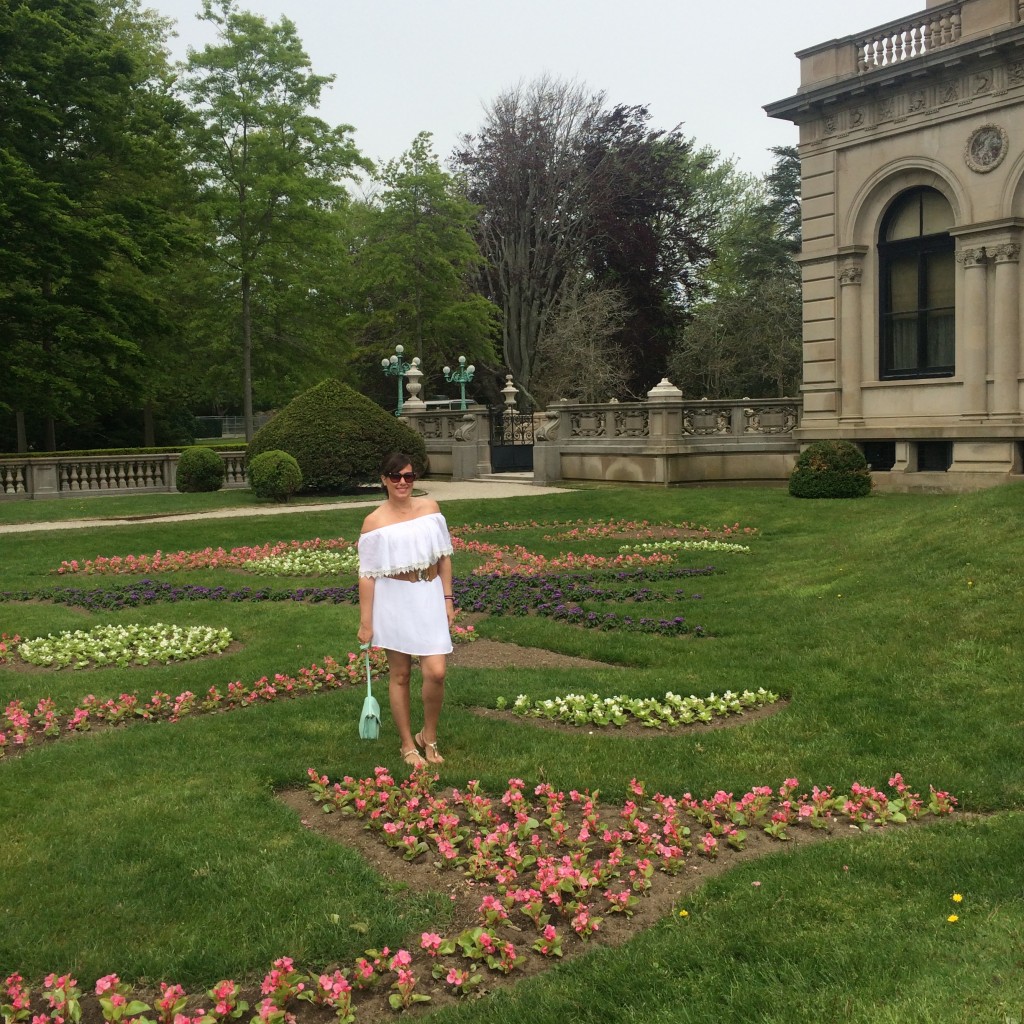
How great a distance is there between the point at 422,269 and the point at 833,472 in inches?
1238

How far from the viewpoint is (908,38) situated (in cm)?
2138

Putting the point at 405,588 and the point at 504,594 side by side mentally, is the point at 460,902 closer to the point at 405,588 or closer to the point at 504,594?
the point at 405,588

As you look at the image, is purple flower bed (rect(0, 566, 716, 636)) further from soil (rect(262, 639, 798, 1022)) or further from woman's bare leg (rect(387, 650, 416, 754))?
soil (rect(262, 639, 798, 1022))

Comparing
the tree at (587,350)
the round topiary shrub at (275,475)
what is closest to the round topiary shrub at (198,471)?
the round topiary shrub at (275,475)

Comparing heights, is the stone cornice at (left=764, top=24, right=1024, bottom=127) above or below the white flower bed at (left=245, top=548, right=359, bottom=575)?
above

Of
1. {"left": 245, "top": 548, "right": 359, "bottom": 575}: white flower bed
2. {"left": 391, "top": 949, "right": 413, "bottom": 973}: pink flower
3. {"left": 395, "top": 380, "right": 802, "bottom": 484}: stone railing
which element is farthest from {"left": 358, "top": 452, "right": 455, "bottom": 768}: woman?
{"left": 395, "top": 380, "right": 802, "bottom": 484}: stone railing

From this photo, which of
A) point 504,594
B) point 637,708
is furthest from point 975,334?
point 637,708

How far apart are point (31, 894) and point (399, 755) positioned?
235cm

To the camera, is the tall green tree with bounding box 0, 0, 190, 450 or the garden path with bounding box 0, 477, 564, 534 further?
the tall green tree with bounding box 0, 0, 190, 450

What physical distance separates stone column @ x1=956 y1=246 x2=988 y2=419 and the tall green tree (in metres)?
21.9

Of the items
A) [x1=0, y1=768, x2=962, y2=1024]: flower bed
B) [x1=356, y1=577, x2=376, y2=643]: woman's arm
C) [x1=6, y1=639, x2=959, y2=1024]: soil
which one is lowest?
[x1=6, y1=639, x2=959, y2=1024]: soil

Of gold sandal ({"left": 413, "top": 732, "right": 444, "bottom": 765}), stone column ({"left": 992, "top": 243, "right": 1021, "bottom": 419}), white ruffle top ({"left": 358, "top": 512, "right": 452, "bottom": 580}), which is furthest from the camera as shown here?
stone column ({"left": 992, "top": 243, "right": 1021, "bottom": 419})

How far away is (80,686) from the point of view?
8406mm

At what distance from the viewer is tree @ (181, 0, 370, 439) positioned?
3778 centimetres
